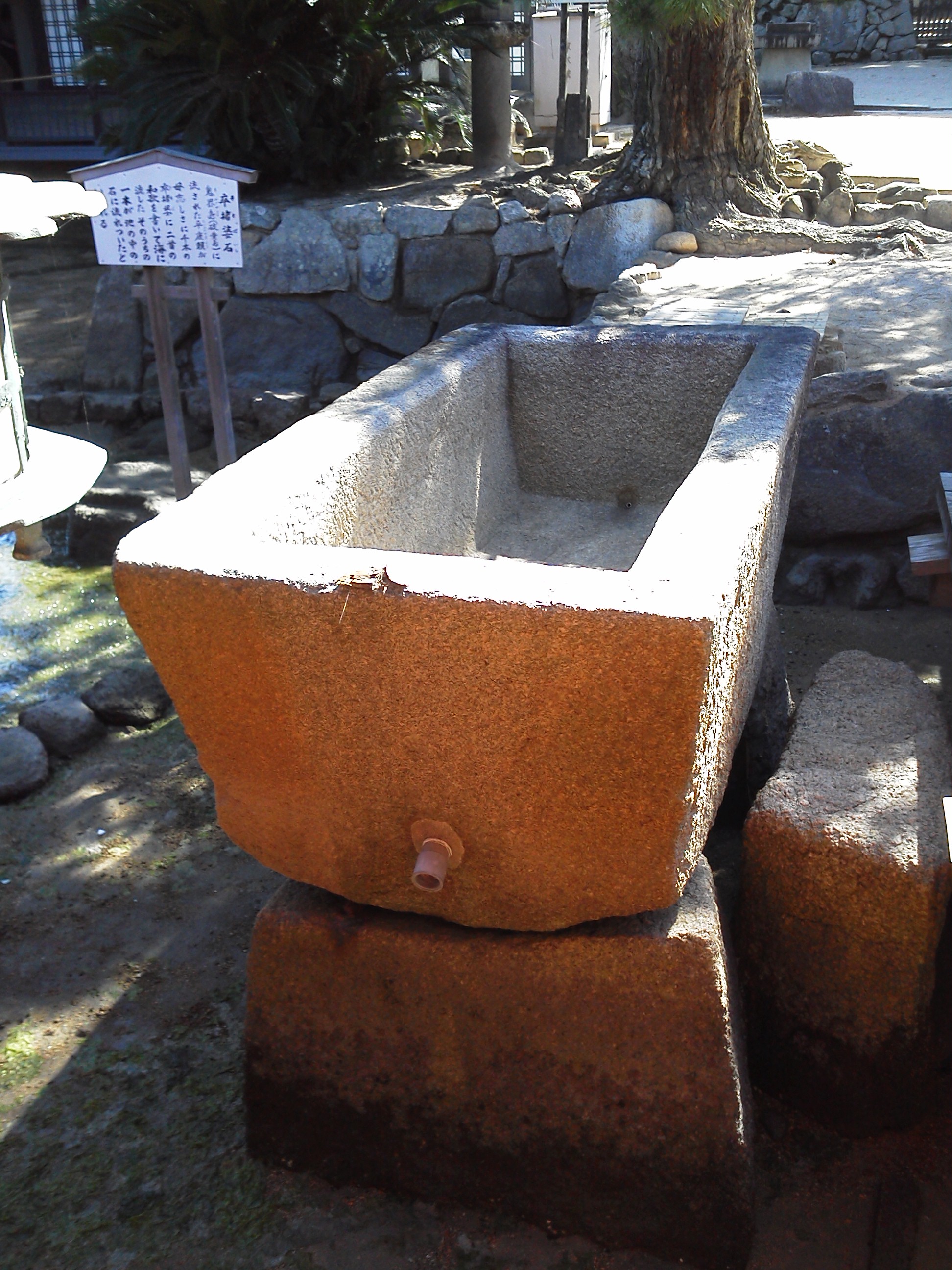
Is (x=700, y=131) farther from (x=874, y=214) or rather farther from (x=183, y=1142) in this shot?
(x=183, y=1142)

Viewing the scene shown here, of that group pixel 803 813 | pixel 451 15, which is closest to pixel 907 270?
pixel 451 15

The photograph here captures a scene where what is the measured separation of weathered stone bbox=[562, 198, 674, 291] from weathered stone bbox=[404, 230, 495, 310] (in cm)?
45

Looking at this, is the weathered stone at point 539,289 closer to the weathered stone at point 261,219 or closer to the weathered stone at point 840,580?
the weathered stone at point 261,219

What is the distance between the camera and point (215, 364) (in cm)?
348

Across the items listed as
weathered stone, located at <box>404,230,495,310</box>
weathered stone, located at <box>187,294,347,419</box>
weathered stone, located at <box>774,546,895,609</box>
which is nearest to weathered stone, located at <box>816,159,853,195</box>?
weathered stone, located at <box>404,230,495,310</box>

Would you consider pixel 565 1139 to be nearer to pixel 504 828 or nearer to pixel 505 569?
pixel 504 828

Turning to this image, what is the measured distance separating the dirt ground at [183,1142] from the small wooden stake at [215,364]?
1304 millimetres

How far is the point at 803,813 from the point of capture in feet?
5.78

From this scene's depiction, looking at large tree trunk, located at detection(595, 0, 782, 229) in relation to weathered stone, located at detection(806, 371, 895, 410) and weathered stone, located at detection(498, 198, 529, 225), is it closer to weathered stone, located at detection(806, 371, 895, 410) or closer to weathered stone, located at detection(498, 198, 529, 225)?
weathered stone, located at detection(498, 198, 529, 225)

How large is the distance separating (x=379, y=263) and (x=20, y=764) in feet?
12.4

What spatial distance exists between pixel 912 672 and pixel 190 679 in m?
1.47

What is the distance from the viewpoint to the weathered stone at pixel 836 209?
237 inches

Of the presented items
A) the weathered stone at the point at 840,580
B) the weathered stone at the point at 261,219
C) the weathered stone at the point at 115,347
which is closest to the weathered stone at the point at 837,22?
the weathered stone at the point at 261,219

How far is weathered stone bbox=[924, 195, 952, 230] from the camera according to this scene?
593 cm
